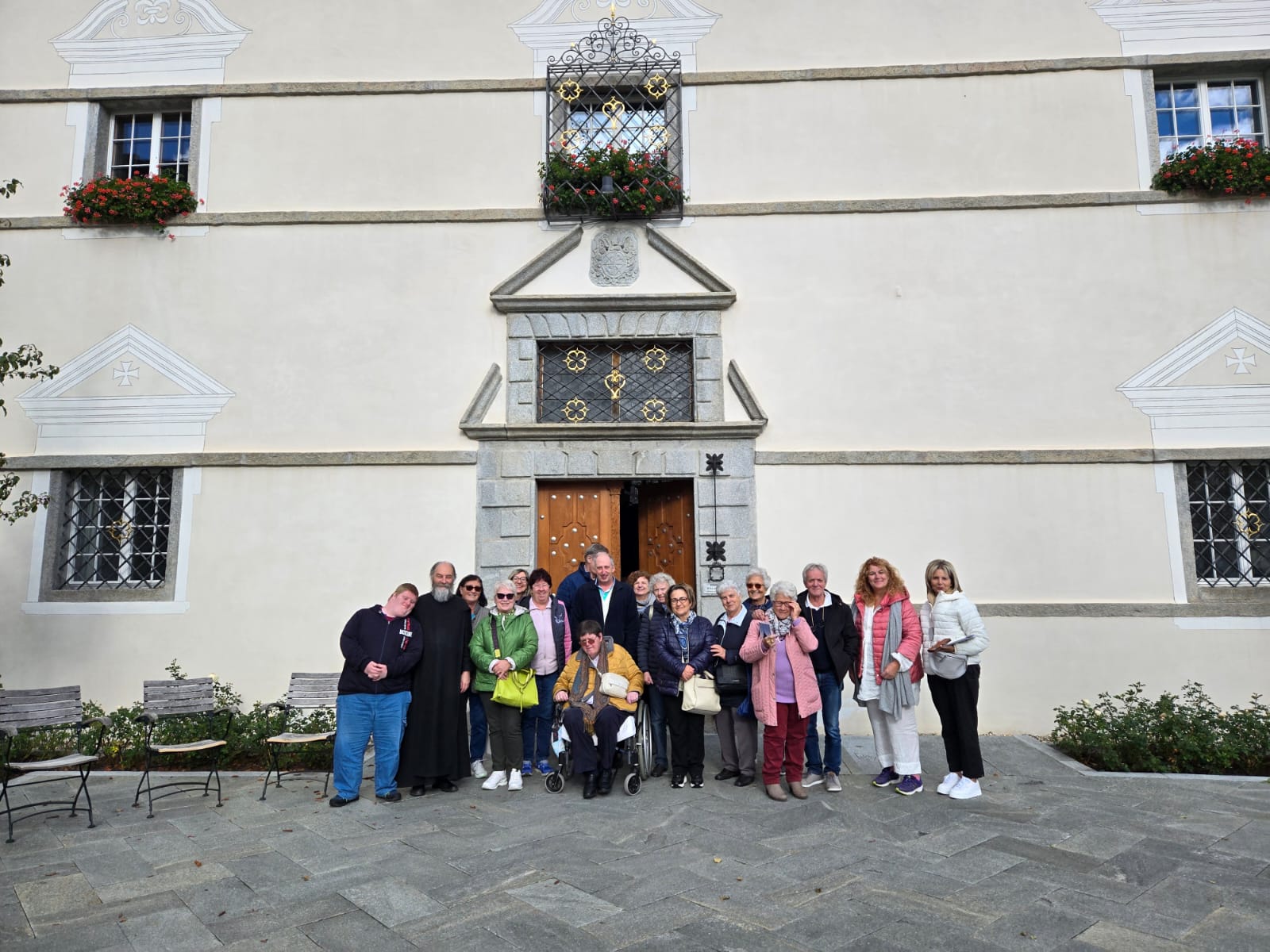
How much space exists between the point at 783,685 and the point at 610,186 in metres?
5.38

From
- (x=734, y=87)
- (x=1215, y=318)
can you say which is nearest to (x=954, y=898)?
(x=1215, y=318)

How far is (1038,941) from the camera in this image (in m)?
3.39

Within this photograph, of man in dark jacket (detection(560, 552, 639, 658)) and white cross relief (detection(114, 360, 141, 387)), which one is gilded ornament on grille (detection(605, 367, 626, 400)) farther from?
white cross relief (detection(114, 360, 141, 387))

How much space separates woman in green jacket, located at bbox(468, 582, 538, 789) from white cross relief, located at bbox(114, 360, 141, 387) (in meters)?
5.20

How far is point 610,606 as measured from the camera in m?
6.36

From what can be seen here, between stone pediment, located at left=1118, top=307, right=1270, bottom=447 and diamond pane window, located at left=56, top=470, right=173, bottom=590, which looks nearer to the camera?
stone pediment, located at left=1118, top=307, right=1270, bottom=447

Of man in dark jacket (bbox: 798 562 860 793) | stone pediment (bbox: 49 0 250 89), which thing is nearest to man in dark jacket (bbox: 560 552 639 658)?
man in dark jacket (bbox: 798 562 860 793)

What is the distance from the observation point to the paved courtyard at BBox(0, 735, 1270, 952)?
3486 millimetres

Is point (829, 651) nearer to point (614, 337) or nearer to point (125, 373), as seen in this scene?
point (614, 337)

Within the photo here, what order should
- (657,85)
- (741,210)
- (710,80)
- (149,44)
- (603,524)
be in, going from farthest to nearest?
(149,44)
(657,85)
(710,80)
(741,210)
(603,524)

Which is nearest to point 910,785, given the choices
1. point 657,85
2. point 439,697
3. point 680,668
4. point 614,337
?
point 680,668

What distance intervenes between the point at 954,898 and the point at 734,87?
7804mm

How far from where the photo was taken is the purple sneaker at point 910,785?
5609mm

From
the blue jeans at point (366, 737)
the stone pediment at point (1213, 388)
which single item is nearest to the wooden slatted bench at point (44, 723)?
the blue jeans at point (366, 737)
